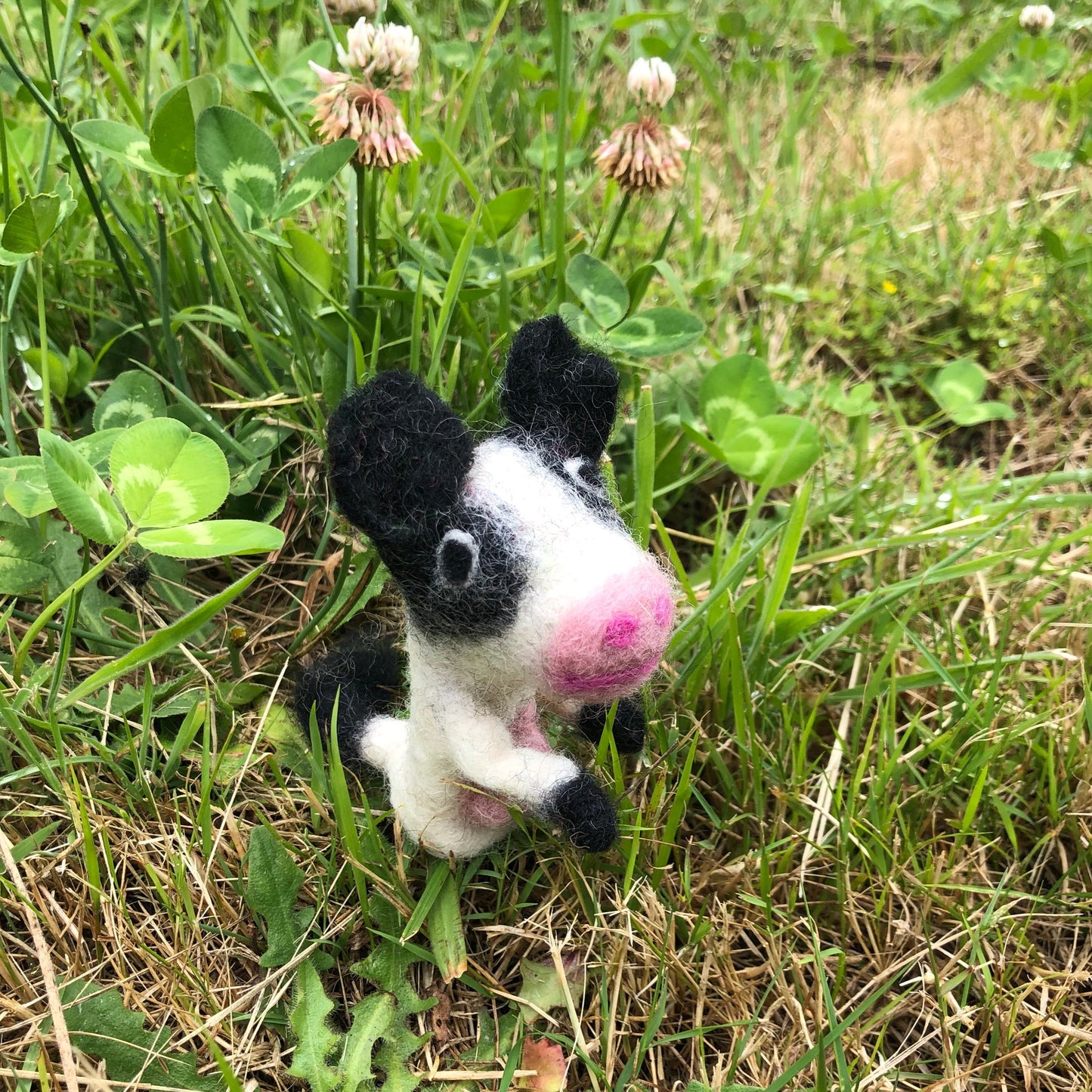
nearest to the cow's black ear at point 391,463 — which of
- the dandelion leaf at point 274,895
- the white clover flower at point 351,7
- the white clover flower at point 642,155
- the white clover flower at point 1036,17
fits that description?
the dandelion leaf at point 274,895

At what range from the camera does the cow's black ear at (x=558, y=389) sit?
3.92 feet

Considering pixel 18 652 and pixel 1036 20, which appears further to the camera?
pixel 1036 20

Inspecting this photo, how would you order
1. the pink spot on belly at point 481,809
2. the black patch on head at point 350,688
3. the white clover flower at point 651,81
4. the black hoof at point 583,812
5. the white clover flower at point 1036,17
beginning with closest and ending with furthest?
1. the black hoof at point 583,812
2. the pink spot on belly at point 481,809
3. the black patch on head at point 350,688
4. the white clover flower at point 651,81
5. the white clover flower at point 1036,17

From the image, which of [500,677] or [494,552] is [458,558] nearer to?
[494,552]

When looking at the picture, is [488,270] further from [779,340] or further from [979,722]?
[979,722]

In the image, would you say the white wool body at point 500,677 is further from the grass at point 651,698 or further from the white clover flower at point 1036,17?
the white clover flower at point 1036,17

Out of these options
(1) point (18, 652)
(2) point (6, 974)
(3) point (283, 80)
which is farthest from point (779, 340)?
(2) point (6, 974)

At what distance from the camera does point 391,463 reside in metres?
1.06

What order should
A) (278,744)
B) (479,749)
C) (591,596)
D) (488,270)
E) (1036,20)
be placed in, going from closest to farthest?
(591,596) → (479,749) → (278,744) → (488,270) → (1036,20)

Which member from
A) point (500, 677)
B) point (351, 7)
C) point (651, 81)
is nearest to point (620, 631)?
point (500, 677)

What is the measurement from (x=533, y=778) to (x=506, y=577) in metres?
0.28

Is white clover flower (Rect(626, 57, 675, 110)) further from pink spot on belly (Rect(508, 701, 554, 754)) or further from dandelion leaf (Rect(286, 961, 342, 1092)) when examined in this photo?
dandelion leaf (Rect(286, 961, 342, 1092))

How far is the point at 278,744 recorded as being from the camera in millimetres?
1523

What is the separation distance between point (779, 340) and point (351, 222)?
1.17 metres
